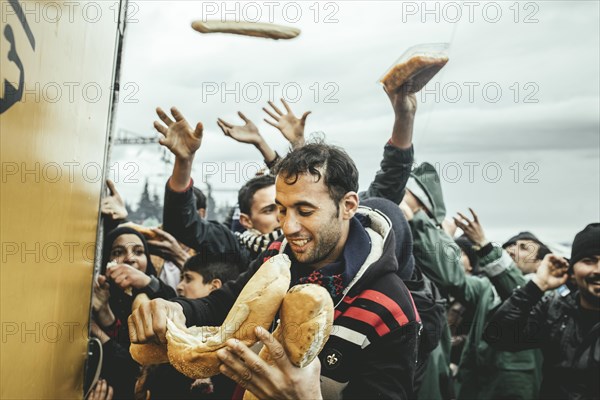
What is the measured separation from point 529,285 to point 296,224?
81.8 inches

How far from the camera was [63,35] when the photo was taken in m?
1.11

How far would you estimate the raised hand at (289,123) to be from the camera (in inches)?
122

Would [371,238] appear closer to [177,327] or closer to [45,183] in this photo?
[177,327]

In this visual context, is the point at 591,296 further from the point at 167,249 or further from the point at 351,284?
the point at 167,249

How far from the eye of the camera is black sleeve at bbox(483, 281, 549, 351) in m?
3.06

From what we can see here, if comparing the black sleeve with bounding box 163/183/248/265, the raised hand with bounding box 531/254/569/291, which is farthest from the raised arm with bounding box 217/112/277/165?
the raised hand with bounding box 531/254/569/291

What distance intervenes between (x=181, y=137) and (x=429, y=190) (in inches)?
65.0

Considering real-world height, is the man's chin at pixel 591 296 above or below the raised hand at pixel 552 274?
below

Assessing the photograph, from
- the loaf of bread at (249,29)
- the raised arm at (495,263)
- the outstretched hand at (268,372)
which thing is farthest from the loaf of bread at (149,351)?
the raised arm at (495,263)

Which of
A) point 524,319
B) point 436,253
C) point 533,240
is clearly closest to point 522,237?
point 533,240

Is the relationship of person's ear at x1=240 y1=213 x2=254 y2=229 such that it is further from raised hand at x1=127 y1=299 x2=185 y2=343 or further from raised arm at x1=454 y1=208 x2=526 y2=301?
raised hand at x1=127 y1=299 x2=185 y2=343

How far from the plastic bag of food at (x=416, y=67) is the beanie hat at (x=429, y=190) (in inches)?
38.2

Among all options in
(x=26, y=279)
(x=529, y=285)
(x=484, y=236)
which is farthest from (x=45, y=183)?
(x=484, y=236)

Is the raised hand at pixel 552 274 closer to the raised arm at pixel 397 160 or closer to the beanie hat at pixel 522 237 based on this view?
the raised arm at pixel 397 160
